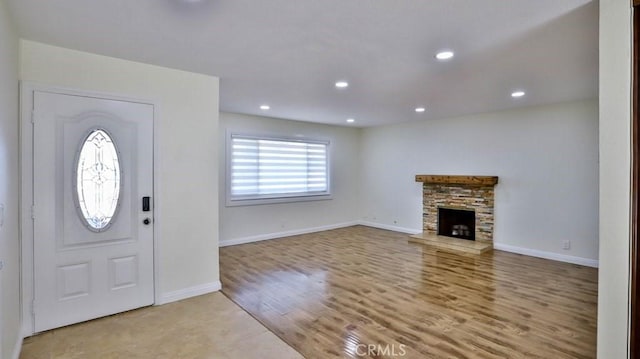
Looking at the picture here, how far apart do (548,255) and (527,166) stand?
146 centimetres

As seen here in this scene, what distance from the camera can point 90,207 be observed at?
3000 millimetres

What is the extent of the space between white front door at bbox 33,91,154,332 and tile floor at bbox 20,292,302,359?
0.21 metres

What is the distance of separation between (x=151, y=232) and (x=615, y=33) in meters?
3.91

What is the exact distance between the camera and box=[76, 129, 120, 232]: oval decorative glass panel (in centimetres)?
296

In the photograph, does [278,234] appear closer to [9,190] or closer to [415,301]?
[415,301]

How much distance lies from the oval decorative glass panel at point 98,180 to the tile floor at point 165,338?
90 centimetres

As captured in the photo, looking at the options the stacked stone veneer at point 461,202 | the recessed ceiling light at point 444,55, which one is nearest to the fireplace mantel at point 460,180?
the stacked stone veneer at point 461,202

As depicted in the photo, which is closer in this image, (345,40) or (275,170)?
(345,40)

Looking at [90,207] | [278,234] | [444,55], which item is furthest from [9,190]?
[278,234]

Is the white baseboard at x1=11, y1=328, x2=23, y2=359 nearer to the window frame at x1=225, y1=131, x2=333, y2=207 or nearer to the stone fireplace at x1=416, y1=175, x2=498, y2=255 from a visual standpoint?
the window frame at x1=225, y1=131, x2=333, y2=207

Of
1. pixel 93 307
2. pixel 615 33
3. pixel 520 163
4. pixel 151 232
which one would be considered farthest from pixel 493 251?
pixel 93 307

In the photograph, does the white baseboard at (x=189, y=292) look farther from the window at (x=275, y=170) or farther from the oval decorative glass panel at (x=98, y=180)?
the window at (x=275, y=170)

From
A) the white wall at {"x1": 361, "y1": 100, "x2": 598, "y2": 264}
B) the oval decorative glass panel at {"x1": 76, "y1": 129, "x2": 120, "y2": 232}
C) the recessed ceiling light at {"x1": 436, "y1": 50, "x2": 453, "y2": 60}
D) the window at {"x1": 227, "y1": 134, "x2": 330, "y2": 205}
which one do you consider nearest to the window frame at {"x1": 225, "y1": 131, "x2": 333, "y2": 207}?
the window at {"x1": 227, "y1": 134, "x2": 330, "y2": 205}

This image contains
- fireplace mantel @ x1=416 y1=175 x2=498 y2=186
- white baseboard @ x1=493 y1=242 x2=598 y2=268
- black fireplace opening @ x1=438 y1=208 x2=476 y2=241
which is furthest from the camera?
black fireplace opening @ x1=438 y1=208 x2=476 y2=241
